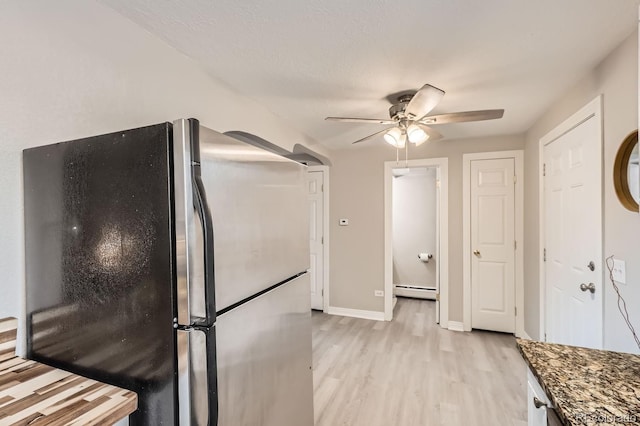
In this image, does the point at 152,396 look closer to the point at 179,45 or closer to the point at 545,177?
the point at 179,45

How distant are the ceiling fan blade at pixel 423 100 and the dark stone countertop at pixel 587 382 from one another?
131cm

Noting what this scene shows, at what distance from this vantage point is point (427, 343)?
3.13 meters

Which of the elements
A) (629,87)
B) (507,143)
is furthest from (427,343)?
(629,87)

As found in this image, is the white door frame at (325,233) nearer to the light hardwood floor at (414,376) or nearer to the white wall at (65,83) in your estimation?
the light hardwood floor at (414,376)

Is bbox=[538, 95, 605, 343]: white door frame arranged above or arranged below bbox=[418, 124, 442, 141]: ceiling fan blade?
below

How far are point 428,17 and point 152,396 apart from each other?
1785 mm

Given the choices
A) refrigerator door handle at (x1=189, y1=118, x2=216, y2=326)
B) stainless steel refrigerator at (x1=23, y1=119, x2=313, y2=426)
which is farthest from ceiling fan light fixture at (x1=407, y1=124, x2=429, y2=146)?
refrigerator door handle at (x1=189, y1=118, x2=216, y2=326)

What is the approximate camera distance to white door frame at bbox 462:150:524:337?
128 inches

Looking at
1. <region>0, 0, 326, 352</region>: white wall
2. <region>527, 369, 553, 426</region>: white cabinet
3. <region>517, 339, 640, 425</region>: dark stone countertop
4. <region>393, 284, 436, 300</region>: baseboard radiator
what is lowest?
<region>393, 284, 436, 300</region>: baseboard radiator

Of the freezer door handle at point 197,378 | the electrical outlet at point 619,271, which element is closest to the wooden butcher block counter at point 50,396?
the freezer door handle at point 197,378

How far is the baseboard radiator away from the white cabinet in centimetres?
381

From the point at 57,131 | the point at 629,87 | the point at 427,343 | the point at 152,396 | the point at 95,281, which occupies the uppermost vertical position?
the point at 629,87

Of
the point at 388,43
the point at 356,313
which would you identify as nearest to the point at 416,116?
A: the point at 388,43

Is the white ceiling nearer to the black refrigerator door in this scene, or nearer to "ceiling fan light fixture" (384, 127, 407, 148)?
"ceiling fan light fixture" (384, 127, 407, 148)
